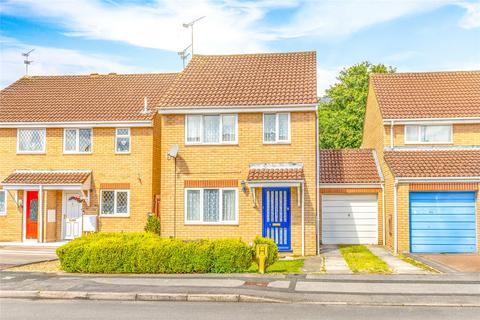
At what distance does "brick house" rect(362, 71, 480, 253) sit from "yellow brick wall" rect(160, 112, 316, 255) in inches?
132

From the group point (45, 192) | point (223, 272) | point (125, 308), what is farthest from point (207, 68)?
point (125, 308)

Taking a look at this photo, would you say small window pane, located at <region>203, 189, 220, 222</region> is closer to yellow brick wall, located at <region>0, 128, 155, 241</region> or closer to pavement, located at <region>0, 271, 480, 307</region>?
yellow brick wall, located at <region>0, 128, 155, 241</region>

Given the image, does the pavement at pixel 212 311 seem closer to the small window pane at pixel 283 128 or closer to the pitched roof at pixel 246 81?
the small window pane at pixel 283 128

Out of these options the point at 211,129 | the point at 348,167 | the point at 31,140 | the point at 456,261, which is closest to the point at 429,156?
the point at 348,167

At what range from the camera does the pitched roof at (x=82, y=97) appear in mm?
24141

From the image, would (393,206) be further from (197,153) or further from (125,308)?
(125,308)

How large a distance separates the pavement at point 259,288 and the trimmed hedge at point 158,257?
1.77 ft

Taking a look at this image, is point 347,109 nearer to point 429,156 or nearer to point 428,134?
point 428,134

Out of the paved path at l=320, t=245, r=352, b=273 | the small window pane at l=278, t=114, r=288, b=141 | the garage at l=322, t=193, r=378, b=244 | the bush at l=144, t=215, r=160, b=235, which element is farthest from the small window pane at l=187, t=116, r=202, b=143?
the paved path at l=320, t=245, r=352, b=273

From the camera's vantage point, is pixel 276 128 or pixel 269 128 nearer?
pixel 276 128

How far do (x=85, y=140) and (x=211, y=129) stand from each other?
280 inches

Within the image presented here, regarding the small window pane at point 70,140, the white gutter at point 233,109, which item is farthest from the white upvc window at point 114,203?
the white gutter at point 233,109

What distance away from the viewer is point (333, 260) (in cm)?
1741

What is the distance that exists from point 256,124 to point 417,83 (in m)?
10.0
